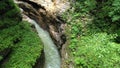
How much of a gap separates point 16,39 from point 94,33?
140 inches

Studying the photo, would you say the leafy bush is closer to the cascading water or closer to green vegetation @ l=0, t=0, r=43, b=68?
the cascading water

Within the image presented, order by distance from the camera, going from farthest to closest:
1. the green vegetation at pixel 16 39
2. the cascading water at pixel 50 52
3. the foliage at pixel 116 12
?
the cascading water at pixel 50 52 → the green vegetation at pixel 16 39 → the foliage at pixel 116 12

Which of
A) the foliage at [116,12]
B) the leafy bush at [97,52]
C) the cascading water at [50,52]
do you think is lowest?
the cascading water at [50,52]

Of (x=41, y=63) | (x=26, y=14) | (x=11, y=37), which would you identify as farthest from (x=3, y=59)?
(x=26, y=14)

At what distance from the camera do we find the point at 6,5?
11.4 metres

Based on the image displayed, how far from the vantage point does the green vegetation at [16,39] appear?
366 inches

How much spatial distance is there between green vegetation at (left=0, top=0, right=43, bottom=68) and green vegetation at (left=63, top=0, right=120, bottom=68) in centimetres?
169

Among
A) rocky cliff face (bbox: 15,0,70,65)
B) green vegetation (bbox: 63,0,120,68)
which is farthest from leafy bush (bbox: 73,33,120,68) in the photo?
rocky cliff face (bbox: 15,0,70,65)

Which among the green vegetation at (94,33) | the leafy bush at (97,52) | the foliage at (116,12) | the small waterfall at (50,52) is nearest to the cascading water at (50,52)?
the small waterfall at (50,52)

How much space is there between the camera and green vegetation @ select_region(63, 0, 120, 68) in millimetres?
→ 8227

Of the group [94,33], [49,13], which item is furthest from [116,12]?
[49,13]

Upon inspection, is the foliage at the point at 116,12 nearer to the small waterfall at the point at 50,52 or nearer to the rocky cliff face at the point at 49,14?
the rocky cliff face at the point at 49,14

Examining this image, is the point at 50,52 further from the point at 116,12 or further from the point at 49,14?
the point at 116,12

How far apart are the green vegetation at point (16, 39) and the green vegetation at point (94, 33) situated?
169 centimetres
